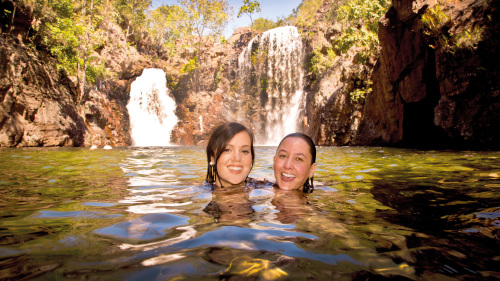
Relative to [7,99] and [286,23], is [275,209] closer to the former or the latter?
[7,99]

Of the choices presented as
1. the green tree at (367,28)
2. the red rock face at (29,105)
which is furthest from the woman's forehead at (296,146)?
the green tree at (367,28)

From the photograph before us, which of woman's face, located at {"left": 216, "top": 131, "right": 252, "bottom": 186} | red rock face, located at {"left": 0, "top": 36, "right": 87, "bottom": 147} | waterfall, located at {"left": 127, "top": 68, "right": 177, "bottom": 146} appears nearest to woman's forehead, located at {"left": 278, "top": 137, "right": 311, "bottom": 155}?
woman's face, located at {"left": 216, "top": 131, "right": 252, "bottom": 186}

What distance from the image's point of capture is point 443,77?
10086 mm

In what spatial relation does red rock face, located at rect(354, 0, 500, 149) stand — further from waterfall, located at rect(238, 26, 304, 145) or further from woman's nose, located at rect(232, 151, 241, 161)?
waterfall, located at rect(238, 26, 304, 145)

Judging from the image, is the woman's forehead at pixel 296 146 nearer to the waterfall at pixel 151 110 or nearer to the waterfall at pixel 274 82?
the waterfall at pixel 274 82

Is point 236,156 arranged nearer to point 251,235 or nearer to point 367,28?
point 251,235

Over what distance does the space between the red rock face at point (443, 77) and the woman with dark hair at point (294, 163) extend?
28.0 feet

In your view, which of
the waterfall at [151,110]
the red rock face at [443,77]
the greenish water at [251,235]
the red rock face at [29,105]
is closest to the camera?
the greenish water at [251,235]

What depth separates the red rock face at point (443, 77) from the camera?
29.5 ft

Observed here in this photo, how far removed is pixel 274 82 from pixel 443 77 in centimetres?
2352

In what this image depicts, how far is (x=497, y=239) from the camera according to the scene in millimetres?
1576

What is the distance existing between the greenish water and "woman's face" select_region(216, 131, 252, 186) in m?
0.28

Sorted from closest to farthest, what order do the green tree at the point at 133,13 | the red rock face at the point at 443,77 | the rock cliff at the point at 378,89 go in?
the red rock face at the point at 443,77, the rock cliff at the point at 378,89, the green tree at the point at 133,13

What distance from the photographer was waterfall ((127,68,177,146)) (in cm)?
3064
